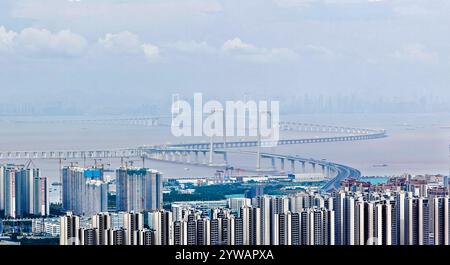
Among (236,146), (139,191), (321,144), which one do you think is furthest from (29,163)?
(321,144)

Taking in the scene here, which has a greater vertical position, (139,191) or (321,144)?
(321,144)

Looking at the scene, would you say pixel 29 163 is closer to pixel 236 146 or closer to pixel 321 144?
pixel 236 146

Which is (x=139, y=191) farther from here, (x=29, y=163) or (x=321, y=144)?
(x=321, y=144)

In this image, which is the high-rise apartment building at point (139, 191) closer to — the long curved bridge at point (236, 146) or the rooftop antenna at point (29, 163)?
the long curved bridge at point (236, 146)

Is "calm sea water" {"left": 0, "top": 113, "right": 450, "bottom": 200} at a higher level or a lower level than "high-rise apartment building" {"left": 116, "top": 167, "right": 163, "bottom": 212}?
higher

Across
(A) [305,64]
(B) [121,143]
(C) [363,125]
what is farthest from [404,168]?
(B) [121,143]

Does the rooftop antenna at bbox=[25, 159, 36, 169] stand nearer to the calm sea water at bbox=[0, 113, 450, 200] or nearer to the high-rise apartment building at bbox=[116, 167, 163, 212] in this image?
the calm sea water at bbox=[0, 113, 450, 200]

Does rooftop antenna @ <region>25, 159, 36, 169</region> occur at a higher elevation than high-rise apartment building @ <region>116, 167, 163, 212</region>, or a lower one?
higher

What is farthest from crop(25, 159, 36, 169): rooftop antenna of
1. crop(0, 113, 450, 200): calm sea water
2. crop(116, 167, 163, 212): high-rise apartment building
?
crop(116, 167, 163, 212): high-rise apartment building
